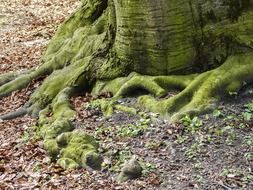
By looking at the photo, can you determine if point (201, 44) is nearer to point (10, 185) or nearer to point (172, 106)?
point (172, 106)

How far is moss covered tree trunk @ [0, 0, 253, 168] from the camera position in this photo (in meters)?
7.23

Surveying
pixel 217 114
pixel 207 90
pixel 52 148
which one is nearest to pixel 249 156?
pixel 217 114

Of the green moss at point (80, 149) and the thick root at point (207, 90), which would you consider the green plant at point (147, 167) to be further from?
the thick root at point (207, 90)

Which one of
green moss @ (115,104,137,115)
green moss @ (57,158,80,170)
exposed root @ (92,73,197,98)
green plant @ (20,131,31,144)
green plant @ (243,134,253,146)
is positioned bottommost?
green plant @ (20,131,31,144)

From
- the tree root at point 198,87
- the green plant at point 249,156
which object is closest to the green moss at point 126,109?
the tree root at point 198,87

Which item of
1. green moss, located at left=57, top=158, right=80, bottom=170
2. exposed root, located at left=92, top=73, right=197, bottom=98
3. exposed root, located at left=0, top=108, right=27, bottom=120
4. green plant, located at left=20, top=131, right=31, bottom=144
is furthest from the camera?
exposed root, located at left=0, top=108, right=27, bottom=120

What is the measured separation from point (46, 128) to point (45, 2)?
57.9 feet

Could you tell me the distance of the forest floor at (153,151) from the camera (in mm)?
5812

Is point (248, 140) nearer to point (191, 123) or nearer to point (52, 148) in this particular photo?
point (191, 123)

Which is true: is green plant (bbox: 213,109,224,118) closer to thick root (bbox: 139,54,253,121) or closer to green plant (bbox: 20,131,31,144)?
thick root (bbox: 139,54,253,121)

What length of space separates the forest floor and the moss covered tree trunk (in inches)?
8.3

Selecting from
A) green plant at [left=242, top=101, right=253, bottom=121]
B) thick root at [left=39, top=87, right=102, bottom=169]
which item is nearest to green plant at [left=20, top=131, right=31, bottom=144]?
thick root at [left=39, top=87, right=102, bottom=169]

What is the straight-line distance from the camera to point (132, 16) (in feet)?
26.2

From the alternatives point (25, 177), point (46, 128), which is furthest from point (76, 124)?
point (25, 177)
